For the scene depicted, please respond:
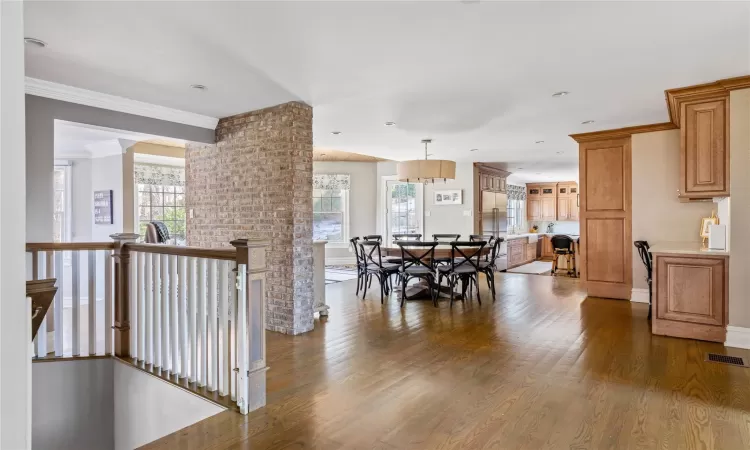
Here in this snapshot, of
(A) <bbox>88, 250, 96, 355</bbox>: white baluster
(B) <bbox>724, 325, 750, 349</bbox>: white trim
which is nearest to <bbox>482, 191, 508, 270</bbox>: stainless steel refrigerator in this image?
(B) <bbox>724, 325, 750, 349</bbox>: white trim

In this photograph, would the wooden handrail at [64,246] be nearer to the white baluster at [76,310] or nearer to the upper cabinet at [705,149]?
the white baluster at [76,310]

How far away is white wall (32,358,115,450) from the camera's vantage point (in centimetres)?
342

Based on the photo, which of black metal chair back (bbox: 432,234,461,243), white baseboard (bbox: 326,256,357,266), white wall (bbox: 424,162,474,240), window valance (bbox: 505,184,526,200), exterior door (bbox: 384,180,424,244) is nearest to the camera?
black metal chair back (bbox: 432,234,461,243)

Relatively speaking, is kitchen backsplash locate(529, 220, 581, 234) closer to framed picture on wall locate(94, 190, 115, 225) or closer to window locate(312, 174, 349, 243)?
window locate(312, 174, 349, 243)

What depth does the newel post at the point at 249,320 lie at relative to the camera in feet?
8.29

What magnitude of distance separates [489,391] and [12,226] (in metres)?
2.81

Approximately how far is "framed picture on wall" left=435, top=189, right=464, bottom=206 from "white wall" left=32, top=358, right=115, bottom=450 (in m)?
6.92

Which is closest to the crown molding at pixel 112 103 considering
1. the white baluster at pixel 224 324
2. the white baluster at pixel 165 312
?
the white baluster at pixel 165 312

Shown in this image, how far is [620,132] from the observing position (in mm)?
5652

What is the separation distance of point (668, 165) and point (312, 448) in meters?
5.60

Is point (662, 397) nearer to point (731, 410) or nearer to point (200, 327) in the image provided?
point (731, 410)

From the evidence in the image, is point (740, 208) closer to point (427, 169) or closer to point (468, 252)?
point (468, 252)

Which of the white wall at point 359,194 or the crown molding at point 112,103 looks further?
the white wall at point 359,194

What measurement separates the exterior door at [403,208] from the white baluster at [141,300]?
6.71 meters
